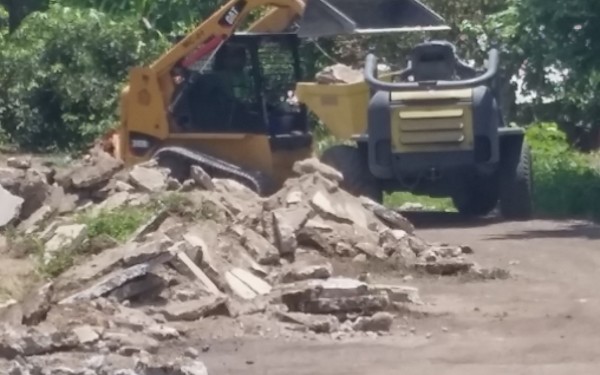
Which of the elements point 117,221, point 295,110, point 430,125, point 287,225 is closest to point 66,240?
point 117,221

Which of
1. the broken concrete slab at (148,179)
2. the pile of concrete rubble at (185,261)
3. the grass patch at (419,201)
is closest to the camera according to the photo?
the pile of concrete rubble at (185,261)

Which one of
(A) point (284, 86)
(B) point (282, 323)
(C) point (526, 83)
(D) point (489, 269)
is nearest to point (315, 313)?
(B) point (282, 323)

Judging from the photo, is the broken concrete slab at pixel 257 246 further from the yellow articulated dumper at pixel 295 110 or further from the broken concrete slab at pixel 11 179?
the yellow articulated dumper at pixel 295 110

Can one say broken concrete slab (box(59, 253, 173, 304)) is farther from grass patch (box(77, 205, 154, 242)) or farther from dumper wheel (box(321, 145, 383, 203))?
dumper wheel (box(321, 145, 383, 203))

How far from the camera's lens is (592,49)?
68.9ft

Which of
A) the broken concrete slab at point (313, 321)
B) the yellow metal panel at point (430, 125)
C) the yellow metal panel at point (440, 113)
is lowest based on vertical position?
the yellow metal panel at point (430, 125)

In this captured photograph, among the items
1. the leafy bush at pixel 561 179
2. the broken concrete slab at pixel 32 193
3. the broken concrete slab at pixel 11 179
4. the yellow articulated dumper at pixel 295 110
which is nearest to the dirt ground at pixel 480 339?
the yellow articulated dumper at pixel 295 110

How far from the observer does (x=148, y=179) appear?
17562mm

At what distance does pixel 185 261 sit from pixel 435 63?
8.42 meters

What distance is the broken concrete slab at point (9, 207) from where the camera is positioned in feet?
54.2

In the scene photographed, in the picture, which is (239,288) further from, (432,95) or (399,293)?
(432,95)

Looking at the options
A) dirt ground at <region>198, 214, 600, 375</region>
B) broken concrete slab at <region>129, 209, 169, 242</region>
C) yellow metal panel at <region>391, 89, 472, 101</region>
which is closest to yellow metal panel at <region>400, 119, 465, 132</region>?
yellow metal panel at <region>391, 89, 472, 101</region>

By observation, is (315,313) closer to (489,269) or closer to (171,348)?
(171,348)

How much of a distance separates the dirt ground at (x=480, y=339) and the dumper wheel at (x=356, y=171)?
13.9 feet
